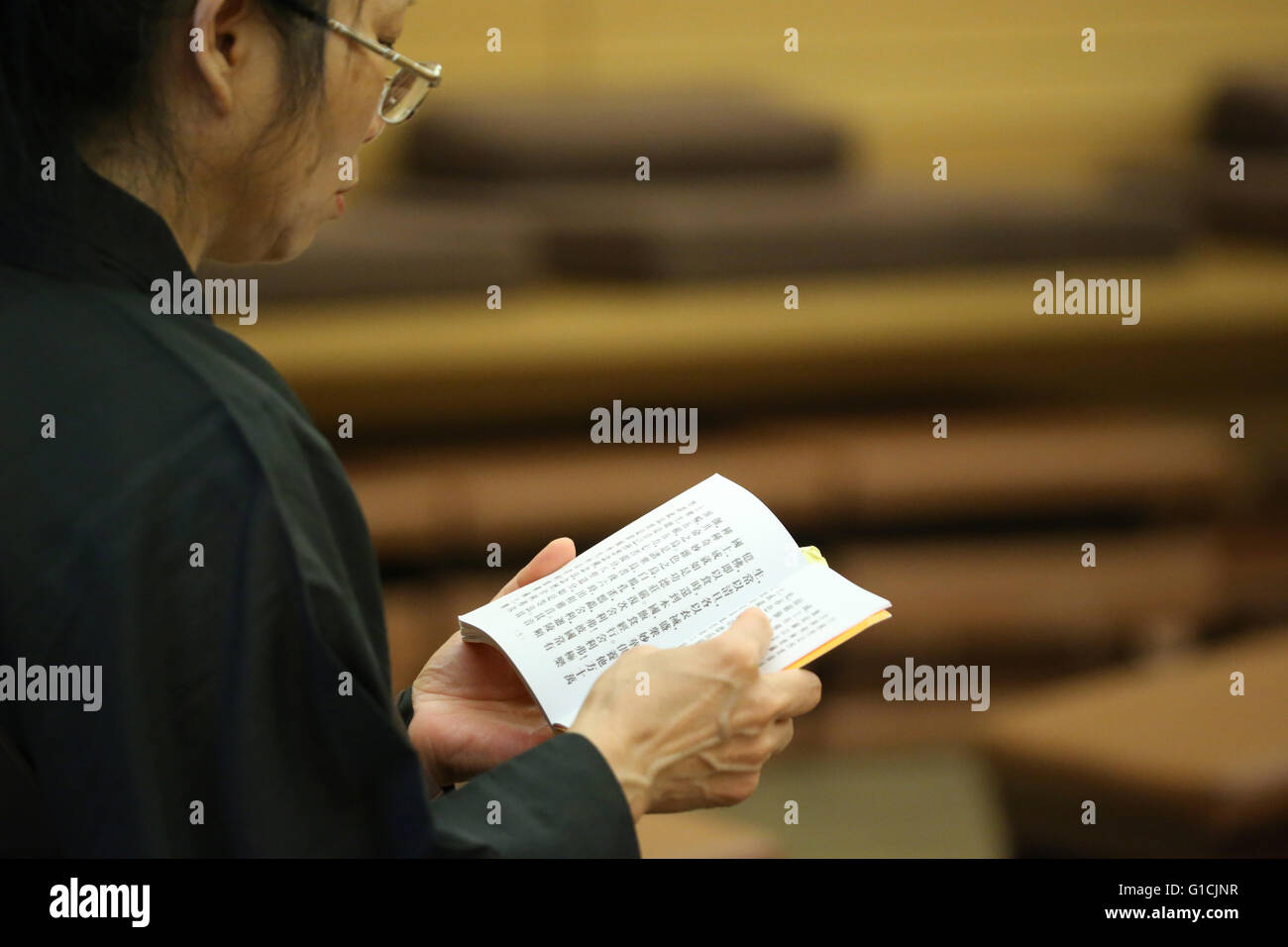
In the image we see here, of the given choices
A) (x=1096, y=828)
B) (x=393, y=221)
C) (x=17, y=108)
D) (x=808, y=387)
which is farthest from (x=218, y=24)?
(x=808, y=387)

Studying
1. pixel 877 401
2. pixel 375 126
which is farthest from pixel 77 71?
pixel 877 401

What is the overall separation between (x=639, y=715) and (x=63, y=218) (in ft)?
1.29

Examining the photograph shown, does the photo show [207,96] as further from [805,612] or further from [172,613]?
[805,612]

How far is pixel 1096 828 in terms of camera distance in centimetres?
133

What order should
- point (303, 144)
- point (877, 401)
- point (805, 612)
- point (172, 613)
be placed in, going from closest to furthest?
point (172, 613), point (303, 144), point (805, 612), point (877, 401)

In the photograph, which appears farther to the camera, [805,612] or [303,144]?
A: [805,612]

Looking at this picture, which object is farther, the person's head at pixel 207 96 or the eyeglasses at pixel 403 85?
the eyeglasses at pixel 403 85

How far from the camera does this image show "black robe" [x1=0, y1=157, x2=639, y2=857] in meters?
0.57

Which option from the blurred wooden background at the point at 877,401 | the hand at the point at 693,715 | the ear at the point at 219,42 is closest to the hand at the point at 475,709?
the hand at the point at 693,715

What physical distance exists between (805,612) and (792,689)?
0.18 feet

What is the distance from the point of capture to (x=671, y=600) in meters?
0.85

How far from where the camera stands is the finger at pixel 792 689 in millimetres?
806

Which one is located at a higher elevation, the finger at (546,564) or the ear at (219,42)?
the ear at (219,42)

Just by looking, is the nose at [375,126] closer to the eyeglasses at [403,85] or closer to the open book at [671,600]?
the eyeglasses at [403,85]
